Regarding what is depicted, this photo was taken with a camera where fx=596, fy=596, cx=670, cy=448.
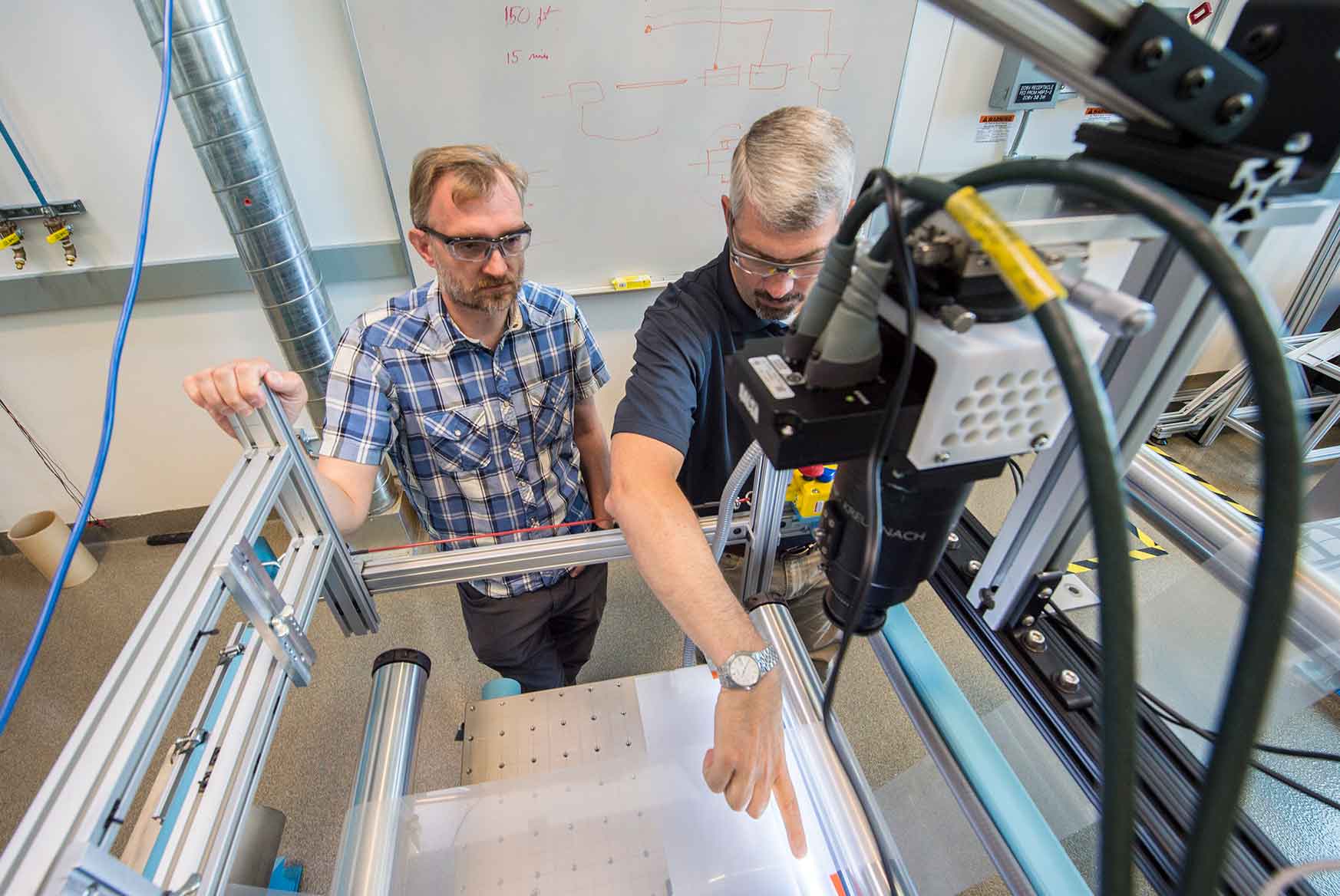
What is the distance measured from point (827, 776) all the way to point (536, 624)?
82cm

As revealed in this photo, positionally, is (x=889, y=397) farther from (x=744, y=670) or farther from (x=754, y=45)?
(x=754, y=45)

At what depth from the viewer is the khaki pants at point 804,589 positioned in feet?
3.87

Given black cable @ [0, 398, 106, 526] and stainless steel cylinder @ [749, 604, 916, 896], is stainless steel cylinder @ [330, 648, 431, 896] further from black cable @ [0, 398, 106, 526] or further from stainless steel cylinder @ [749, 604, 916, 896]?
black cable @ [0, 398, 106, 526]

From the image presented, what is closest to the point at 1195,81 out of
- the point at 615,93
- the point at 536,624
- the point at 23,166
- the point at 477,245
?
the point at 477,245

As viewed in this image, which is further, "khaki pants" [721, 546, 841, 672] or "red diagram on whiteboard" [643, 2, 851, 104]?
"red diagram on whiteboard" [643, 2, 851, 104]

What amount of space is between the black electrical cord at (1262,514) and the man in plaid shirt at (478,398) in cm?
86

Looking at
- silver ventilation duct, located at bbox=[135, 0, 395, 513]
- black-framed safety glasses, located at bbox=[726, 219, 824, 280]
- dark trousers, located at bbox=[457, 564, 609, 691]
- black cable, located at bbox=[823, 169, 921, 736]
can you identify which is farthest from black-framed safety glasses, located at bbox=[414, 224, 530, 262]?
black cable, located at bbox=[823, 169, 921, 736]

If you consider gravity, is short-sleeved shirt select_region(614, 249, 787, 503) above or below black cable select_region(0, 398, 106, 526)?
above

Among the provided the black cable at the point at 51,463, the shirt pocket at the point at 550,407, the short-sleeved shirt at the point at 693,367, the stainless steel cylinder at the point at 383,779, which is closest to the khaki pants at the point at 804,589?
the short-sleeved shirt at the point at 693,367

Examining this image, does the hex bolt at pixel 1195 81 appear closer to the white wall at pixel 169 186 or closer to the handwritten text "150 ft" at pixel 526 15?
the white wall at pixel 169 186

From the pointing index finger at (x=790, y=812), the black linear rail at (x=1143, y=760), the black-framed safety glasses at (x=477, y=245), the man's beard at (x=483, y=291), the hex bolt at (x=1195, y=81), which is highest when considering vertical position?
the hex bolt at (x=1195, y=81)

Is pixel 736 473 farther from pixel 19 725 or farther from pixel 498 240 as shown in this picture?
pixel 19 725

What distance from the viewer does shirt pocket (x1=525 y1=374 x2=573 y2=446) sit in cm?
Result: 123

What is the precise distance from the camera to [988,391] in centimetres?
34
